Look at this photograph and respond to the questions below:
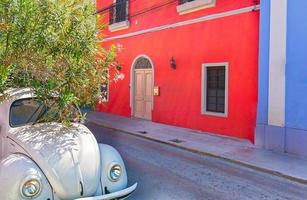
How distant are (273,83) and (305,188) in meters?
3.32

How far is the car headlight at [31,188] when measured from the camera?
3463 mm

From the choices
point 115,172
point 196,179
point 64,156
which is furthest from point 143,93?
point 64,156

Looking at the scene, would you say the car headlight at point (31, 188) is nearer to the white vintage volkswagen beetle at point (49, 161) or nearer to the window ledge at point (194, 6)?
the white vintage volkswagen beetle at point (49, 161)

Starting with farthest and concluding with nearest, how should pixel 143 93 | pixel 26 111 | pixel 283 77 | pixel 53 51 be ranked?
pixel 143 93 → pixel 283 77 → pixel 53 51 → pixel 26 111

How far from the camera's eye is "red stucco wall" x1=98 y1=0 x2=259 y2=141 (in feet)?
30.8

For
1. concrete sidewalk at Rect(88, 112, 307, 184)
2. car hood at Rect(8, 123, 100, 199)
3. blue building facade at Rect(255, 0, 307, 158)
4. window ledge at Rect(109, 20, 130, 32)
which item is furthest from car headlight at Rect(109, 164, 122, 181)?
window ledge at Rect(109, 20, 130, 32)

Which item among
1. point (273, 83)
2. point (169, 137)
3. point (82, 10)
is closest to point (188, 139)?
point (169, 137)

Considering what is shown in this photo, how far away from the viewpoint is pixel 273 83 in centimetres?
830

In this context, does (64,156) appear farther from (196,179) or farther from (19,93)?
(196,179)

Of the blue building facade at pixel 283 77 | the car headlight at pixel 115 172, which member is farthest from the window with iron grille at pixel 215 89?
the car headlight at pixel 115 172

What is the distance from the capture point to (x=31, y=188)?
3502 millimetres

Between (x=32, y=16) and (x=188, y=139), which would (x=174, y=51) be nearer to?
(x=188, y=139)

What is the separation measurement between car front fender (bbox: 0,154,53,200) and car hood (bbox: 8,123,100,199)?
0.29 feet

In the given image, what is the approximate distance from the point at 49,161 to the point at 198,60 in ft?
26.2
